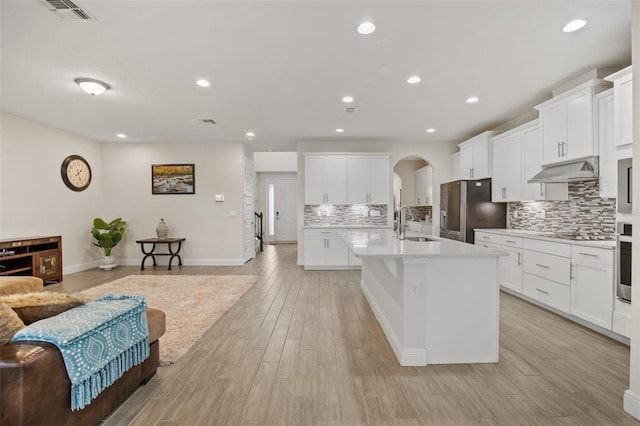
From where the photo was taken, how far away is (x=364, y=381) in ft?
6.95

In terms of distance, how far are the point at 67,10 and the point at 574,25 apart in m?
4.14

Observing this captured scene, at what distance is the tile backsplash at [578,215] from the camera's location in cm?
340

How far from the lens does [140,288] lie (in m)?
4.64

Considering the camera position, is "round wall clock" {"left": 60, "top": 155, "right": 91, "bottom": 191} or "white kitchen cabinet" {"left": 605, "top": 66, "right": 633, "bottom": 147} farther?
"round wall clock" {"left": 60, "top": 155, "right": 91, "bottom": 191}

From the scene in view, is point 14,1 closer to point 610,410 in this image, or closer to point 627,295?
point 610,410

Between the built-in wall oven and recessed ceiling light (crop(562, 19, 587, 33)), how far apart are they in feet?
5.79

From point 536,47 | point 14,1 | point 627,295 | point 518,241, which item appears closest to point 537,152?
point 518,241

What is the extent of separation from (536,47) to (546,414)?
10.1 ft

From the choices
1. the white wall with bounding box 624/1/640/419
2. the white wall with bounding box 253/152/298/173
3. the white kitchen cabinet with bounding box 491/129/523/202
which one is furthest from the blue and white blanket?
the white wall with bounding box 253/152/298/173

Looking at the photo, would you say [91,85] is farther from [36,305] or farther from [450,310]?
[450,310]

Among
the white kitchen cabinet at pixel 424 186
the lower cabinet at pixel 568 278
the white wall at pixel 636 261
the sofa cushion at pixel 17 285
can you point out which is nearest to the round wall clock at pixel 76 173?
the sofa cushion at pixel 17 285

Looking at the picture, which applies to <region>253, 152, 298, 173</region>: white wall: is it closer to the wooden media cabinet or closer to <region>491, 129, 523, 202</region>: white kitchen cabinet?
the wooden media cabinet

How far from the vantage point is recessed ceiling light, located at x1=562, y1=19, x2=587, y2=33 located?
2.43 metres

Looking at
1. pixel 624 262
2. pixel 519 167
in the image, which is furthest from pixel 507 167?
pixel 624 262
